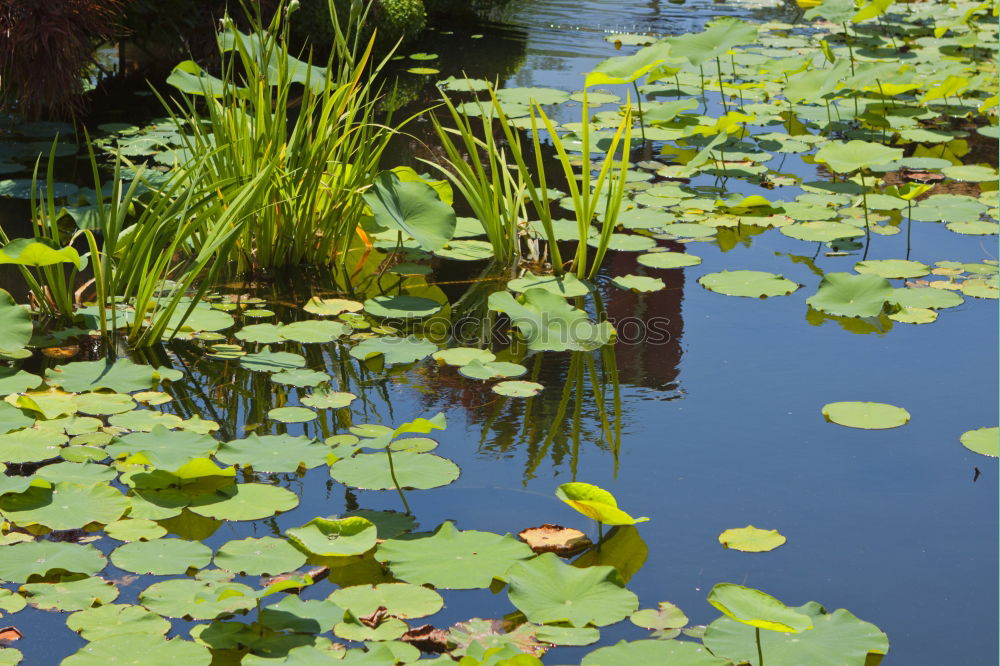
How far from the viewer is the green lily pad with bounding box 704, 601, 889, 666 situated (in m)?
1.65

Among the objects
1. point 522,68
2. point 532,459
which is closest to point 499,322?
point 532,459

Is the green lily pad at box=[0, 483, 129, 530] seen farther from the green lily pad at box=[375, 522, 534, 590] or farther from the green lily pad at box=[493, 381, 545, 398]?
the green lily pad at box=[493, 381, 545, 398]

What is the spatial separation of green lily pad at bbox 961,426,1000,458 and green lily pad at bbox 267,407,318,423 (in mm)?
1504

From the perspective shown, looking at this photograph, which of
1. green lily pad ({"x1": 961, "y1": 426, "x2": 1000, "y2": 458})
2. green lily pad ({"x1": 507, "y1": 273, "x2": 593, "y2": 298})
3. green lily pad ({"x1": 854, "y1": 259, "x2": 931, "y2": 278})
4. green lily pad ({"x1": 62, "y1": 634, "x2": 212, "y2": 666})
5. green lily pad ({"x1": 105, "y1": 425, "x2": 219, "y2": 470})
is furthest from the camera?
green lily pad ({"x1": 854, "y1": 259, "x2": 931, "y2": 278})

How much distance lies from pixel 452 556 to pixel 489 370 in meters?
0.85

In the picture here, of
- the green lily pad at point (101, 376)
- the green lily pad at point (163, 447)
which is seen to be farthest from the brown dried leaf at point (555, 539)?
the green lily pad at point (101, 376)

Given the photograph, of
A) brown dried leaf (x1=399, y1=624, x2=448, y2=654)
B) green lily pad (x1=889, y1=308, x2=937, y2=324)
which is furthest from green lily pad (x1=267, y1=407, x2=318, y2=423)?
green lily pad (x1=889, y1=308, x2=937, y2=324)

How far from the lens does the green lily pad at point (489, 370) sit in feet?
8.79

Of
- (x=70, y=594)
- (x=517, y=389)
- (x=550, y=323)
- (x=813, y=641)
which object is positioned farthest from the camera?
(x=550, y=323)

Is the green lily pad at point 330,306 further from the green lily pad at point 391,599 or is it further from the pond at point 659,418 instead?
the green lily pad at point 391,599

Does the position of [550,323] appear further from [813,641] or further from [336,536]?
[813,641]

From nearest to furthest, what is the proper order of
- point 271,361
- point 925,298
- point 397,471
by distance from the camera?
point 397,471
point 271,361
point 925,298

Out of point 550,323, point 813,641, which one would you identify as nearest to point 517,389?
point 550,323

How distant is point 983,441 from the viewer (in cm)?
240
